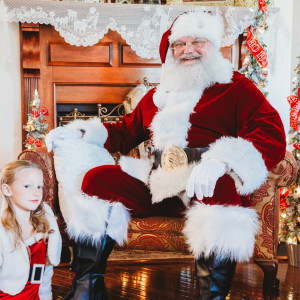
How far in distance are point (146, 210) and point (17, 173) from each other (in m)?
0.59

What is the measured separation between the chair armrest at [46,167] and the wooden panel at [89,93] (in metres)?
1.83

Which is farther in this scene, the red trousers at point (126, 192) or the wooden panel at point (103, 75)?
the wooden panel at point (103, 75)

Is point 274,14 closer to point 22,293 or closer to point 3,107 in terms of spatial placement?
point 3,107

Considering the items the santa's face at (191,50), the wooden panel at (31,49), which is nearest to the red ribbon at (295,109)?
the santa's face at (191,50)

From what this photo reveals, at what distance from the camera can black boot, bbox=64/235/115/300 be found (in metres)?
1.54

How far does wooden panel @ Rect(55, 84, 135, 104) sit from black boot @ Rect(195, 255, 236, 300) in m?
2.63

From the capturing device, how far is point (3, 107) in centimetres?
371

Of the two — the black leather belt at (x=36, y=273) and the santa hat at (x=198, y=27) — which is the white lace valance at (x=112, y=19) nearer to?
the santa hat at (x=198, y=27)

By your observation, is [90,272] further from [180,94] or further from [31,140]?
[31,140]

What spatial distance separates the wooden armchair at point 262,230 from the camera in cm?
174

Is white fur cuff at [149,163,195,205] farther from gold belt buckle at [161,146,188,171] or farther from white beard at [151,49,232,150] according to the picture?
white beard at [151,49,232,150]

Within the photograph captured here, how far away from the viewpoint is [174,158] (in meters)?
1.68

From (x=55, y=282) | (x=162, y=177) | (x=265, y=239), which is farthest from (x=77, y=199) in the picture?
(x=265, y=239)

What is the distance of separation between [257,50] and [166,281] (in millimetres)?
2186
